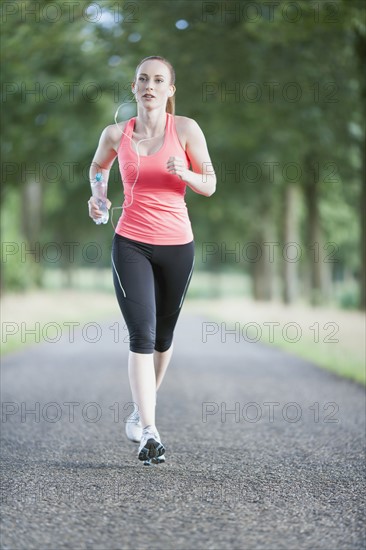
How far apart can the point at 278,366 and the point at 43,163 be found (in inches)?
546

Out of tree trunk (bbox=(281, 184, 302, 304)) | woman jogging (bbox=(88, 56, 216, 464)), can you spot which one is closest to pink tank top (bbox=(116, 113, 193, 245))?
woman jogging (bbox=(88, 56, 216, 464))

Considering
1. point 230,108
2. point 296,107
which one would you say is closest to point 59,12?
point 296,107

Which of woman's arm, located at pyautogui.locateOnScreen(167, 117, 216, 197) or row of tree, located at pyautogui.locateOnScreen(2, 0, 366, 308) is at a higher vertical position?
row of tree, located at pyautogui.locateOnScreen(2, 0, 366, 308)

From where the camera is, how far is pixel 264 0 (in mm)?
13883

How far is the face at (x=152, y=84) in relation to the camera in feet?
16.1

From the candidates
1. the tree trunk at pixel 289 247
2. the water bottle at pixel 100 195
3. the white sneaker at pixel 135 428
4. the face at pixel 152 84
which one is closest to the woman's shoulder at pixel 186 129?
the face at pixel 152 84

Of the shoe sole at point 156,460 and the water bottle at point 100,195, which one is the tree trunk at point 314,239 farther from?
the shoe sole at point 156,460

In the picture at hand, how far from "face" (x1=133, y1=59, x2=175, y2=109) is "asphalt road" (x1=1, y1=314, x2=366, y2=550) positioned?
7.23ft

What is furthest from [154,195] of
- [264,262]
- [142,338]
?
[264,262]

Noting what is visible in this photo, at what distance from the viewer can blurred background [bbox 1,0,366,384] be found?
14.3 meters

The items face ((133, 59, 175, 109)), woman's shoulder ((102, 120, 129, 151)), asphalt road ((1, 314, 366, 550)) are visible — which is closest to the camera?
asphalt road ((1, 314, 366, 550))

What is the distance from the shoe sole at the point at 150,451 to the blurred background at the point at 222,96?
7860 millimetres

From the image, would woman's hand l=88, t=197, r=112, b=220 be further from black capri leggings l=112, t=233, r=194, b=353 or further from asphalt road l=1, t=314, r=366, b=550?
asphalt road l=1, t=314, r=366, b=550

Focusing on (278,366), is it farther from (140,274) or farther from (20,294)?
(20,294)
